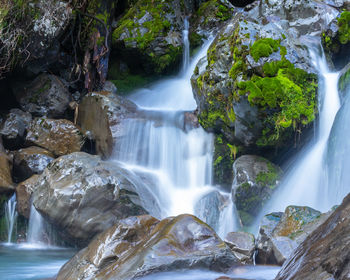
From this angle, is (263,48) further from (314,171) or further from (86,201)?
(86,201)

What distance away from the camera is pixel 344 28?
346 inches

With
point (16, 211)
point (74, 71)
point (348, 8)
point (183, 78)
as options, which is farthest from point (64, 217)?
point (348, 8)

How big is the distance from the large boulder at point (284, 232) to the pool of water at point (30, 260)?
8.98 ft

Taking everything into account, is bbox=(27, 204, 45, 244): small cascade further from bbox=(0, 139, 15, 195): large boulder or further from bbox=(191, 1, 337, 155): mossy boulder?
bbox=(191, 1, 337, 155): mossy boulder

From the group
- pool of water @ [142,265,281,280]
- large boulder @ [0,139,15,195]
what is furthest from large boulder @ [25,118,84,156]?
pool of water @ [142,265,281,280]

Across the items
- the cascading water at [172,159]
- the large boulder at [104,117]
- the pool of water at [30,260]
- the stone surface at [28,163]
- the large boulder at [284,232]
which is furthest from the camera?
the large boulder at [104,117]

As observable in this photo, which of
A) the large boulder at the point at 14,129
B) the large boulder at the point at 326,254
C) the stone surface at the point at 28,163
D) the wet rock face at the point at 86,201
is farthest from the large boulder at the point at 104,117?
the large boulder at the point at 326,254

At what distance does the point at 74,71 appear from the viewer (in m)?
10.4

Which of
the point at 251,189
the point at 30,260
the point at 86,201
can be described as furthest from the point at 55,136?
the point at 251,189

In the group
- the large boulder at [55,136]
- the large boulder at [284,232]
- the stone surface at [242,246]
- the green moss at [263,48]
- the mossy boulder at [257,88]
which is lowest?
the stone surface at [242,246]

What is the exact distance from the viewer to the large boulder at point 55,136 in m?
8.66

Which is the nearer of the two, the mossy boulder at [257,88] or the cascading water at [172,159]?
the mossy boulder at [257,88]

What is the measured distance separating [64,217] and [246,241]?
10.4ft

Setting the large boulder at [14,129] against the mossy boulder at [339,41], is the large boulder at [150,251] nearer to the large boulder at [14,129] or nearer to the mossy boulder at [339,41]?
the large boulder at [14,129]
